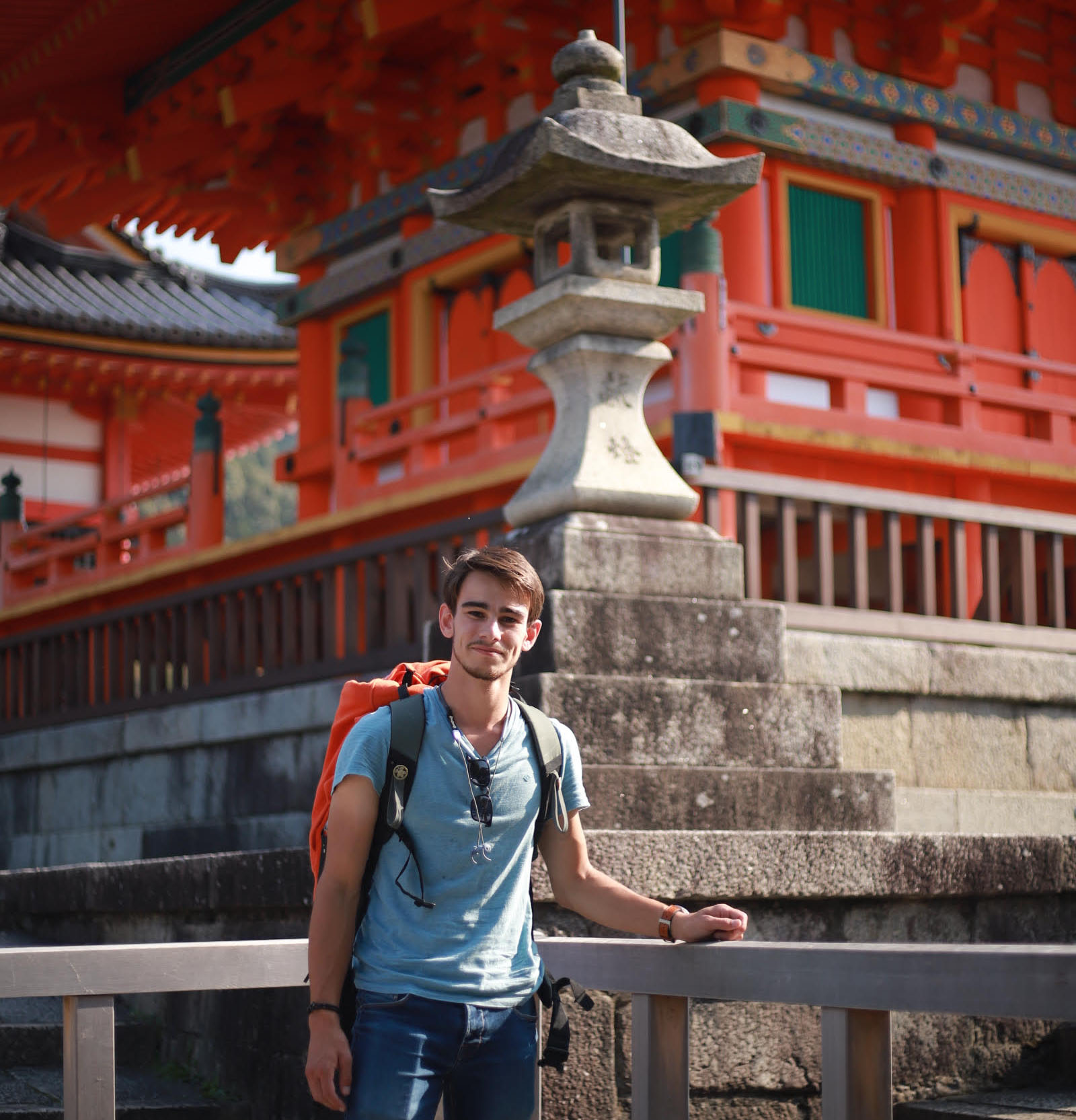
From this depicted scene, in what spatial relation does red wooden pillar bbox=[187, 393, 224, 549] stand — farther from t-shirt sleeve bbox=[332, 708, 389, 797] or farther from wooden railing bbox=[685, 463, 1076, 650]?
t-shirt sleeve bbox=[332, 708, 389, 797]

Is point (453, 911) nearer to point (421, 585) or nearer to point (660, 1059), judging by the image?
point (660, 1059)

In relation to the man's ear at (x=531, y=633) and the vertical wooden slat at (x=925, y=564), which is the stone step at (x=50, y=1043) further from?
the vertical wooden slat at (x=925, y=564)

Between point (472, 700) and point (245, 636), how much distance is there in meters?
5.55

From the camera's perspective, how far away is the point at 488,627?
105 inches

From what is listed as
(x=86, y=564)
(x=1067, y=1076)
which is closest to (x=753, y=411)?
(x=1067, y=1076)

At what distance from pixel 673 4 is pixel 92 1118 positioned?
7.93m

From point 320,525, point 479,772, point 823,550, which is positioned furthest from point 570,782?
point 320,525

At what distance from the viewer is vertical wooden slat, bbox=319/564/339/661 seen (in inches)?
290

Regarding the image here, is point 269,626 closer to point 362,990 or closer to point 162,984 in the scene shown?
point 162,984

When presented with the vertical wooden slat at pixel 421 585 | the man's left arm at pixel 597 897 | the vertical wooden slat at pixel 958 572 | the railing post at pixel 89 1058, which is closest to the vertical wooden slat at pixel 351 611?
the vertical wooden slat at pixel 421 585

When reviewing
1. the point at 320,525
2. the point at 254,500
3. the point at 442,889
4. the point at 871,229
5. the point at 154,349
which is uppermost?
the point at 254,500

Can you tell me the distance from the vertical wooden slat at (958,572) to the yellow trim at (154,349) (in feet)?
37.0

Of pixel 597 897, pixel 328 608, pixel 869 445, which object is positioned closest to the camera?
pixel 597 897

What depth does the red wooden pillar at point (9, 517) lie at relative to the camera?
42.3 feet
